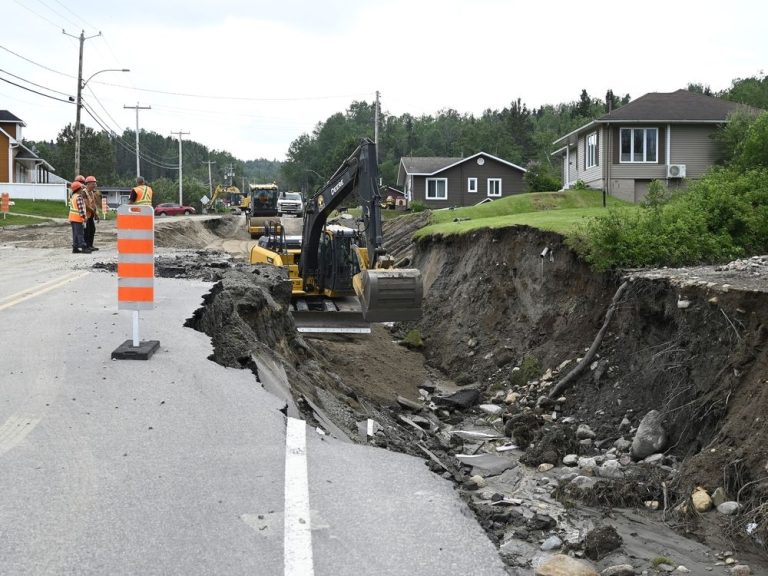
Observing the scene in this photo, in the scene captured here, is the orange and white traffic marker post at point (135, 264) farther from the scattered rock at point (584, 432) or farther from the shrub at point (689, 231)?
the shrub at point (689, 231)

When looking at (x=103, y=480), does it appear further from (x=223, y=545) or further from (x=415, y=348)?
Result: (x=415, y=348)

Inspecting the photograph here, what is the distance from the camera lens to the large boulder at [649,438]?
10.8 meters

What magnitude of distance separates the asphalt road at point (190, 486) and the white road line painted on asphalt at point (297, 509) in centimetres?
1

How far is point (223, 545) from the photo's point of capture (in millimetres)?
4539

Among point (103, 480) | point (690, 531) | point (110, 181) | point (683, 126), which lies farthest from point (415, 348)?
point (110, 181)

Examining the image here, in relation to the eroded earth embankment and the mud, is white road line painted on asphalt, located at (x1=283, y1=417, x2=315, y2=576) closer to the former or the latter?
the mud

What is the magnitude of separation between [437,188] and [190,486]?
60236mm

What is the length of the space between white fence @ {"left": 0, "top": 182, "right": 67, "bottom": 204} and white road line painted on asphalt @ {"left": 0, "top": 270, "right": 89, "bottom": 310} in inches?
1863

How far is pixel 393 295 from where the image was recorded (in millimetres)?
13711

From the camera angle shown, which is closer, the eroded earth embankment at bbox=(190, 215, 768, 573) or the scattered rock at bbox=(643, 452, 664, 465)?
the eroded earth embankment at bbox=(190, 215, 768, 573)

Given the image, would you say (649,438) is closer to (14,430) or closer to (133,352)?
(133,352)

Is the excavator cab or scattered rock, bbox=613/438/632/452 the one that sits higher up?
the excavator cab

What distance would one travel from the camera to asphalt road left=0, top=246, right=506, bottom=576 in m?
4.45

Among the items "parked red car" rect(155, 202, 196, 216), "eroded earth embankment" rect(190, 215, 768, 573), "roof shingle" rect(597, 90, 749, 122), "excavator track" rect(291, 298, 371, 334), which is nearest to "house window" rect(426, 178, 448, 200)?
"parked red car" rect(155, 202, 196, 216)
